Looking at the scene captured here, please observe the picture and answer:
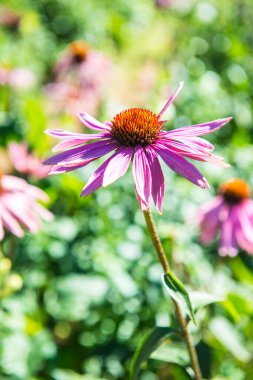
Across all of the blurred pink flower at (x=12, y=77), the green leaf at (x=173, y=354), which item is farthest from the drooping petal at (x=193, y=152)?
the blurred pink flower at (x=12, y=77)

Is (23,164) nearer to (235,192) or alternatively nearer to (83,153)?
(235,192)

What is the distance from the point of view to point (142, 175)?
2.85 feet

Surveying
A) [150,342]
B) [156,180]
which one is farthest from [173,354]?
[156,180]

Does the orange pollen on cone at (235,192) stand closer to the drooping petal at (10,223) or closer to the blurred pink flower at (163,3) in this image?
the drooping petal at (10,223)

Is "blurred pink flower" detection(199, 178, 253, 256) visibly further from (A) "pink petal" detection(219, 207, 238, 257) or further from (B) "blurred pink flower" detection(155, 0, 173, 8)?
(B) "blurred pink flower" detection(155, 0, 173, 8)

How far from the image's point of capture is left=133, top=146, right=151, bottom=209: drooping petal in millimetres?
831

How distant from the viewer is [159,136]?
0.96 m

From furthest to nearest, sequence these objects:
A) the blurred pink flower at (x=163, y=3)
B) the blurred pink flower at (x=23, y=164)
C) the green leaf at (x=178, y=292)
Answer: the blurred pink flower at (x=163, y=3) < the blurred pink flower at (x=23, y=164) < the green leaf at (x=178, y=292)

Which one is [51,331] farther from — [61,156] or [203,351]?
[61,156]

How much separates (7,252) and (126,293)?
404mm

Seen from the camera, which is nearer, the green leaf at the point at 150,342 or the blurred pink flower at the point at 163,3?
the green leaf at the point at 150,342

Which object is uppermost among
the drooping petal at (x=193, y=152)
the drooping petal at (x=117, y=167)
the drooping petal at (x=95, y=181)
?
the drooping petal at (x=193, y=152)

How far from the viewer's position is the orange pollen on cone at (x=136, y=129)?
0.94 m

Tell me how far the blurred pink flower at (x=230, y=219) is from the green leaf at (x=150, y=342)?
0.51 meters
